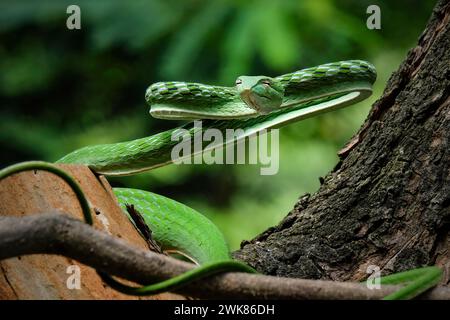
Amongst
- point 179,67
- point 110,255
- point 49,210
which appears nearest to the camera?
point 110,255

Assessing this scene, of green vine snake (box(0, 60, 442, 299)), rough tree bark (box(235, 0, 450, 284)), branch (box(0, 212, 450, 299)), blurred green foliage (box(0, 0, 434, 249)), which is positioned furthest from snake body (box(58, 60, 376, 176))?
blurred green foliage (box(0, 0, 434, 249))

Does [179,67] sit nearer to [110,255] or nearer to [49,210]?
[49,210]

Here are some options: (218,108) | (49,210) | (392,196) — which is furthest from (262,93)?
(49,210)

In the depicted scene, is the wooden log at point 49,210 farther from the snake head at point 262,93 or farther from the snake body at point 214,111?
the snake head at point 262,93

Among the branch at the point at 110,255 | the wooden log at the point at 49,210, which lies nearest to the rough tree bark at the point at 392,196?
the wooden log at the point at 49,210

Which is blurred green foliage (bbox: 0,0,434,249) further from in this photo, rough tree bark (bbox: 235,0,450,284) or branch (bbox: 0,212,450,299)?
branch (bbox: 0,212,450,299)

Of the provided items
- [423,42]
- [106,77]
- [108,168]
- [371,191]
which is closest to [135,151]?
[108,168]

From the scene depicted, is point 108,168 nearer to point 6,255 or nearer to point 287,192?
point 6,255

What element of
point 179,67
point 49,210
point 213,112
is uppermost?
point 179,67
